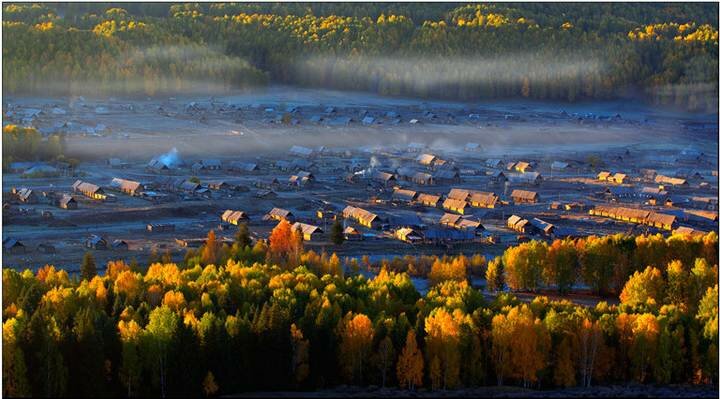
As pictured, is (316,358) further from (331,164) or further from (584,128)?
(584,128)

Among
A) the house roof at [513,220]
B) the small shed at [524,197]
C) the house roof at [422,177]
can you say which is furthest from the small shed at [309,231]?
the house roof at [422,177]

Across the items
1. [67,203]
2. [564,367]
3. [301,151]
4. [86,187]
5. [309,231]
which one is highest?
[301,151]

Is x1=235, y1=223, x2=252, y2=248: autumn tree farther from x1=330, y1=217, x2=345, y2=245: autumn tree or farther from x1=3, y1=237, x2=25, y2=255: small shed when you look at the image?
x1=3, y1=237, x2=25, y2=255: small shed

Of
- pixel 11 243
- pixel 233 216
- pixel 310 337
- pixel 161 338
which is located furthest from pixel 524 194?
pixel 161 338

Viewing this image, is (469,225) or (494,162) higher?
(494,162)

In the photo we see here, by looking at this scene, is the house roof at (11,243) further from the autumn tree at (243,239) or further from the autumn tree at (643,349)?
the autumn tree at (643,349)

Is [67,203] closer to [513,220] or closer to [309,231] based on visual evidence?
[309,231]

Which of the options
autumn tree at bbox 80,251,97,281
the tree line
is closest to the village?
the tree line
